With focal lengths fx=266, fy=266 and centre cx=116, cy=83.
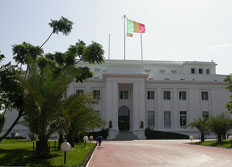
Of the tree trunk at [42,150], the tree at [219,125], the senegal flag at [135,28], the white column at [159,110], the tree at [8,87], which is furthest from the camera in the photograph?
the senegal flag at [135,28]

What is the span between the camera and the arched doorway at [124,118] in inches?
1772

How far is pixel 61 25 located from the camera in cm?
2178

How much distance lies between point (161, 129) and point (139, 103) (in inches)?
238

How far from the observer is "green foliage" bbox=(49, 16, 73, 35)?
21.8 meters

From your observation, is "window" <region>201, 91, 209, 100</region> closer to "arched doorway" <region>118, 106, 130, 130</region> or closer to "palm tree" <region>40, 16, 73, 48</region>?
"arched doorway" <region>118, 106, 130, 130</region>

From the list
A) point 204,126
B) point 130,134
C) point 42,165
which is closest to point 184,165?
point 42,165

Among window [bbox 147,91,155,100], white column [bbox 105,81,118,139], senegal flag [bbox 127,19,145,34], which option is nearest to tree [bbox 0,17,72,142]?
white column [bbox 105,81,118,139]

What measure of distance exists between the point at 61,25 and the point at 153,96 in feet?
84.4

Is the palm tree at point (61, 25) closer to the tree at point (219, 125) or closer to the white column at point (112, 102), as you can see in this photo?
the tree at point (219, 125)

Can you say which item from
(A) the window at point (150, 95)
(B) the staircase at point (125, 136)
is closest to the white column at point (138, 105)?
(B) the staircase at point (125, 136)

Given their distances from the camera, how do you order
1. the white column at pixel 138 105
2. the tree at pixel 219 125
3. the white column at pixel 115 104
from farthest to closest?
the white column at pixel 115 104
the white column at pixel 138 105
the tree at pixel 219 125

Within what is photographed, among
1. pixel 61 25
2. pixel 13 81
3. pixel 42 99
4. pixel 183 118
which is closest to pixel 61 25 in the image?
pixel 61 25

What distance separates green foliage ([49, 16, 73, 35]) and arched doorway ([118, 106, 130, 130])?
996 inches

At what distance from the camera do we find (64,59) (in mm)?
21938
